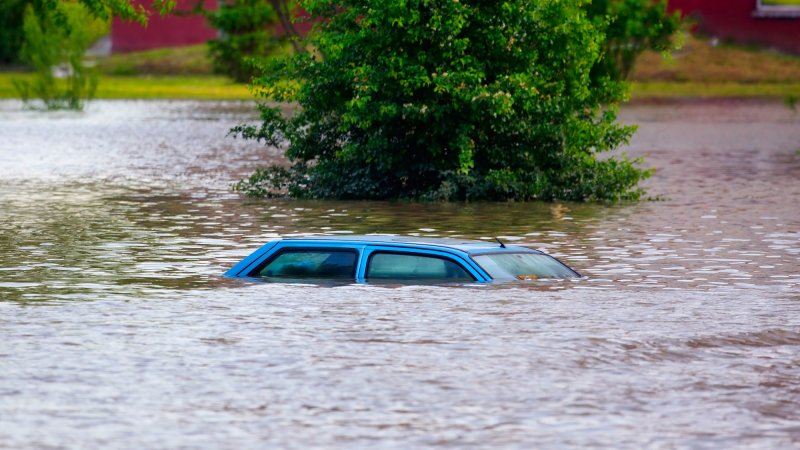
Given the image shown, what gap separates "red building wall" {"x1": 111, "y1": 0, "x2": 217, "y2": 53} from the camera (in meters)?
95.8

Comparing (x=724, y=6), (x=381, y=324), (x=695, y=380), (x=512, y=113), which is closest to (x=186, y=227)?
(x=512, y=113)

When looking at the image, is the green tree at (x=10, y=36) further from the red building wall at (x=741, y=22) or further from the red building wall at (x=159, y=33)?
the red building wall at (x=741, y=22)

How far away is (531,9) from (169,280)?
12375mm

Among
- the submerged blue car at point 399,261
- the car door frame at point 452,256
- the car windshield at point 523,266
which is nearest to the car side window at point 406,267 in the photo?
the submerged blue car at point 399,261

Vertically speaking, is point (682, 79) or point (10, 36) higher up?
point (10, 36)

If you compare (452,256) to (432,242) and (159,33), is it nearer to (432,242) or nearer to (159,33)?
(432,242)

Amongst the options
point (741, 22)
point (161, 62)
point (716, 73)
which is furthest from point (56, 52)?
point (741, 22)

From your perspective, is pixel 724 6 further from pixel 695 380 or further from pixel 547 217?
pixel 695 380

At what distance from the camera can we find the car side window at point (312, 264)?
674 inches

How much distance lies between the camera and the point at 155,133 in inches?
2090

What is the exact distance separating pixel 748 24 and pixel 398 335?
72845 mm

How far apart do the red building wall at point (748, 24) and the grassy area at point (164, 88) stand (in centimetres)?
2180

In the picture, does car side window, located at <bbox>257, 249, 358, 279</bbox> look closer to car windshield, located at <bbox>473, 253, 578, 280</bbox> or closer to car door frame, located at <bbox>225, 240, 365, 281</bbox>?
car door frame, located at <bbox>225, 240, 365, 281</bbox>

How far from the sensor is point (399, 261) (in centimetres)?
1700
